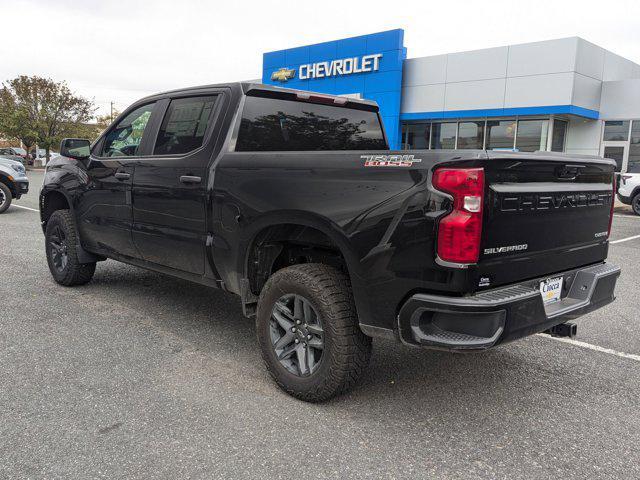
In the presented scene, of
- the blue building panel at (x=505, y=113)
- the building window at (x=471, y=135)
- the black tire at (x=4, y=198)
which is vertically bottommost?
the black tire at (x=4, y=198)

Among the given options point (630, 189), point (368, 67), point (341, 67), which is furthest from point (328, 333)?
point (341, 67)

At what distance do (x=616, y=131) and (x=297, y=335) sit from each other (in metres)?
21.1

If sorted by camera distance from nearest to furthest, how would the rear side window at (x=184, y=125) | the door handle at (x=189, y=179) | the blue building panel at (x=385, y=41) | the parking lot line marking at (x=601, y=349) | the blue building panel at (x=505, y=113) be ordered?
the door handle at (x=189, y=179)
the rear side window at (x=184, y=125)
the parking lot line marking at (x=601, y=349)
the blue building panel at (x=505, y=113)
the blue building panel at (x=385, y=41)

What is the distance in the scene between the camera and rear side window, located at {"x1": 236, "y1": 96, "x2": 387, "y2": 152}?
152 inches

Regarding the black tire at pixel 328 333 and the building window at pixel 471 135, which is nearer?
the black tire at pixel 328 333

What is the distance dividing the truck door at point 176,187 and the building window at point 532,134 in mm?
18371

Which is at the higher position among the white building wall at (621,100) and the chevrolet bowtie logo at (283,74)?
the chevrolet bowtie logo at (283,74)

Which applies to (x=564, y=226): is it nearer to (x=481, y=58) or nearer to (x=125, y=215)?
(x=125, y=215)

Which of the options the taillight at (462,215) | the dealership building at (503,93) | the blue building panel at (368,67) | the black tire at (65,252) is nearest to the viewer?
the taillight at (462,215)

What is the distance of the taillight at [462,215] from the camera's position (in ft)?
8.16

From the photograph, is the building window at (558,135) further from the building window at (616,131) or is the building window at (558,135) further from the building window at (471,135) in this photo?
the building window at (471,135)

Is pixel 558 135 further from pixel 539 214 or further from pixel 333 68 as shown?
pixel 539 214

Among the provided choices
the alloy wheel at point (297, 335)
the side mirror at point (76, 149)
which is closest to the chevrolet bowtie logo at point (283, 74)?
the side mirror at point (76, 149)

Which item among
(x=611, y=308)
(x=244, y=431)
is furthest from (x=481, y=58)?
(x=244, y=431)
